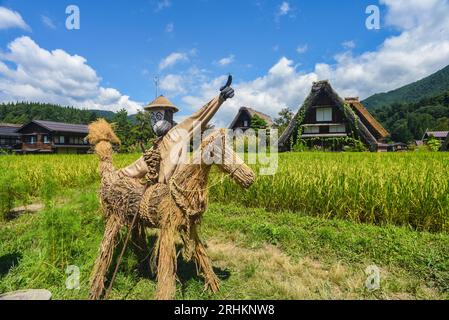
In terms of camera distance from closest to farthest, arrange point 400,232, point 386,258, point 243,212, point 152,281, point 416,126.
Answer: point 152,281, point 386,258, point 400,232, point 243,212, point 416,126

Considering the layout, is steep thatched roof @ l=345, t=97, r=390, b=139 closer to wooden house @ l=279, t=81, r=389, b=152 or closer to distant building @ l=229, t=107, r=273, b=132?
wooden house @ l=279, t=81, r=389, b=152

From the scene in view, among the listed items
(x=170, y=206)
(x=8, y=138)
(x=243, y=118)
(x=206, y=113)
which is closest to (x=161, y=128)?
(x=206, y=113)

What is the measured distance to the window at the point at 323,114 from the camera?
2188 cm

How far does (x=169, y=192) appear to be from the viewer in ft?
8.14

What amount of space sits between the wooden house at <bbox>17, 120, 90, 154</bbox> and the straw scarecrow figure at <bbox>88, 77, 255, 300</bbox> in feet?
121

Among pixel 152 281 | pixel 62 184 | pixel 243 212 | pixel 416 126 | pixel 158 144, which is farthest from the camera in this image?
pixel 416 126

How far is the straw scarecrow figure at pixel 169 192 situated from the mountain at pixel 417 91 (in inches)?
3759

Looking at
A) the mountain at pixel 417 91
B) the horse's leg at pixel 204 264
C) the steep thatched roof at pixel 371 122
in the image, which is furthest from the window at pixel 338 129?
the mountain at pixel 417 91

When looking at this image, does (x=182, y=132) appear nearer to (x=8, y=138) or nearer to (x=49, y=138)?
(x=49, y=138)

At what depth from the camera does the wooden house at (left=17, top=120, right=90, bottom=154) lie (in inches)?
1385

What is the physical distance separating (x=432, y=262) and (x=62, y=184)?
32.0ft

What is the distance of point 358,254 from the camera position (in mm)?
3734
